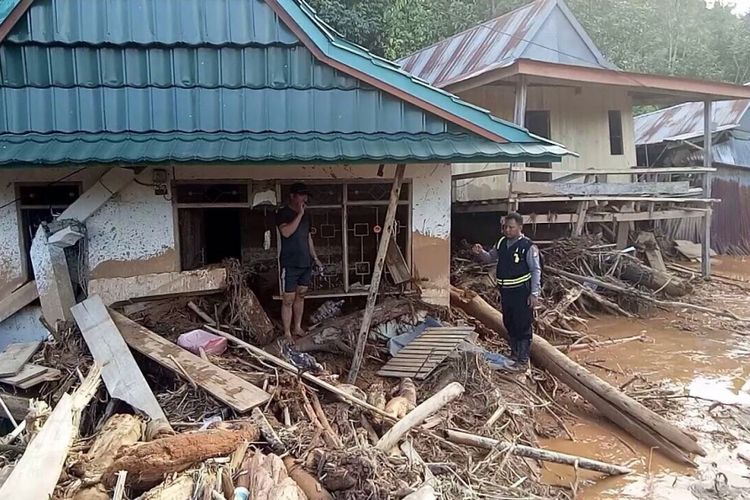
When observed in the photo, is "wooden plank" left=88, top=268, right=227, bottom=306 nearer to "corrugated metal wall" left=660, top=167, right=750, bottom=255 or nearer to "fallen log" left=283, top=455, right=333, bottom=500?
"fallen log" left=283, top=455, right=333, bottom=500

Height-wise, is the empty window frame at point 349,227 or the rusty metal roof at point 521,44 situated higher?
the rusty metal roof at point 521,44

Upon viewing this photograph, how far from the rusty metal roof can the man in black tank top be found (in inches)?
271

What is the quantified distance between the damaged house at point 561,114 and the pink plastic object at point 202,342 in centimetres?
628

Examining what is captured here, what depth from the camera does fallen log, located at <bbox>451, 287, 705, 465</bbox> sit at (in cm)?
554

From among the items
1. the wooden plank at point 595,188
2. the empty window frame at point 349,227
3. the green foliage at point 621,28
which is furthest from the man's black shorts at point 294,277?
the green foliage at point 621,28

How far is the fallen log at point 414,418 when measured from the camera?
4578 millimetres

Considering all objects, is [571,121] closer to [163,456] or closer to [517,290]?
[517,290]

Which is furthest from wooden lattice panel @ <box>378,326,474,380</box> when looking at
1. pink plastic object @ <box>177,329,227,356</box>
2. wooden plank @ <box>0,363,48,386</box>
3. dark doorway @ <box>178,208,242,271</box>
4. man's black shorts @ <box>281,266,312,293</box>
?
wooden plank @ <box>0,363,48,386</box>

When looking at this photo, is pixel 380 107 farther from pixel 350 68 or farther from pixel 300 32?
pixel 300 32

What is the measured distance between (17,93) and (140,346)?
3.18 m

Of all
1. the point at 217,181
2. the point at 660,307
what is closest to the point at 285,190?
the point at 217,181

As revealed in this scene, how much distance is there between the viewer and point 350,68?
6.67 metres

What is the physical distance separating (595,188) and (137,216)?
825 cm

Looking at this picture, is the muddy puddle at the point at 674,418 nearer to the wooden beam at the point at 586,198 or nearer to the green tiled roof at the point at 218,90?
the wooden beam at the point at 586,198
